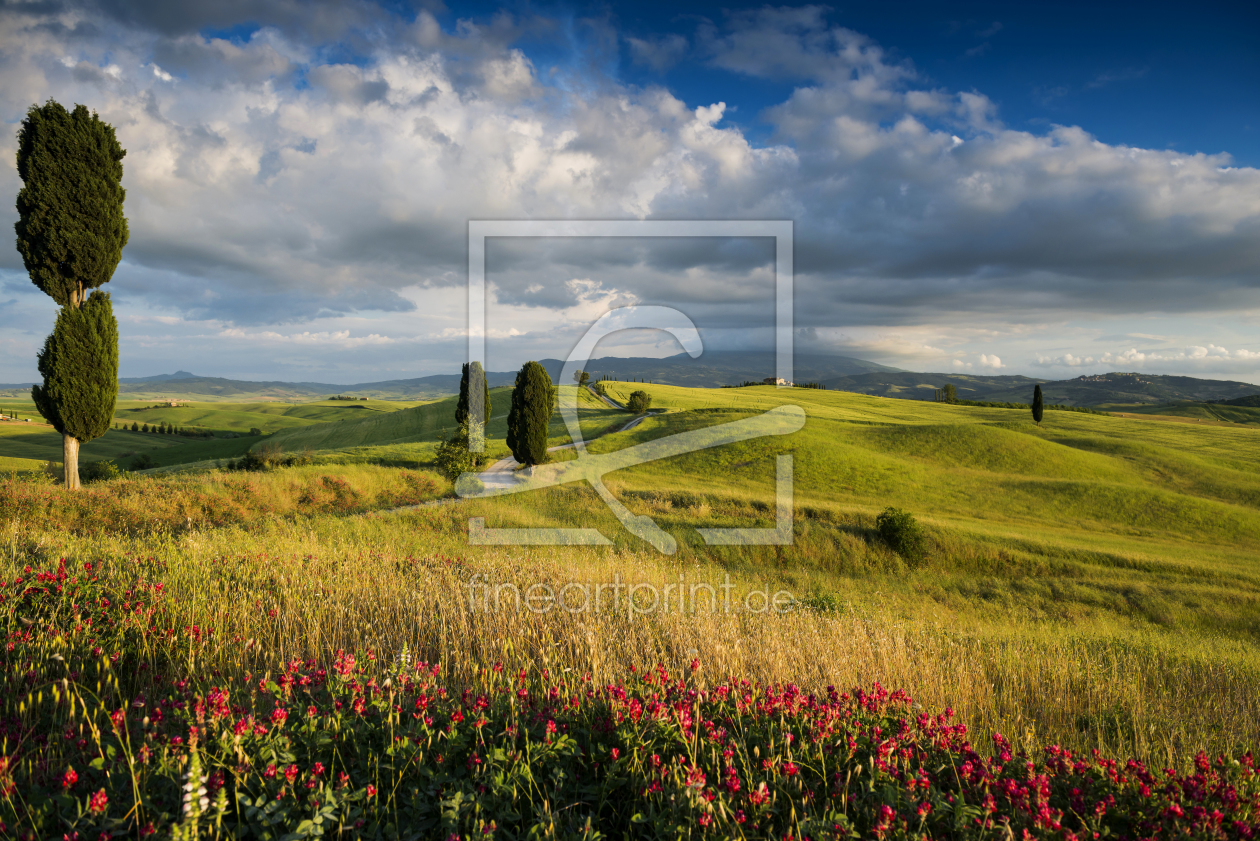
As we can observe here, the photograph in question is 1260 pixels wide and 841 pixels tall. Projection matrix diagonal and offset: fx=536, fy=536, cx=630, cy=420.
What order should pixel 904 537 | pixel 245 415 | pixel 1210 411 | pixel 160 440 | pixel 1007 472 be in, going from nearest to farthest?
pixel 904 537 < pixel 1007 472 < pixel 160 440 < pixel 1210 411 < pixel 245 415

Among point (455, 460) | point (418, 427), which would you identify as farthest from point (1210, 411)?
point (418, 427)

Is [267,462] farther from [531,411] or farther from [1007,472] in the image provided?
[1007,472]

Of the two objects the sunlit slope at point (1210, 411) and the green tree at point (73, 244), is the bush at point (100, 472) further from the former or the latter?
the sunlit slope at point (1210, 411)

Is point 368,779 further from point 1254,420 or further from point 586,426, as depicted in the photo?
point 1254,420

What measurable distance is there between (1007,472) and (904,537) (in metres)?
26.9

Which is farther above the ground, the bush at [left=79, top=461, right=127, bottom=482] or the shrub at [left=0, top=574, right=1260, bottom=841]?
the shrub at [left=0, top=574, right=1260, bottom=841]

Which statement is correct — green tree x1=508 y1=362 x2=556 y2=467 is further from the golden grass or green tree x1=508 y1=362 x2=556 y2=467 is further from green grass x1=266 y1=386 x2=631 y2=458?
the golden grass

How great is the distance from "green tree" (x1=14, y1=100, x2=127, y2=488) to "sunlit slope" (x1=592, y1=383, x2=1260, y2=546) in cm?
2477

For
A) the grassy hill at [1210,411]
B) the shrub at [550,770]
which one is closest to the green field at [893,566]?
the shrub at [550,770]

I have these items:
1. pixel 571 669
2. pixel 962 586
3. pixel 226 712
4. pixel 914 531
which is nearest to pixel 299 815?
pixel 226 712

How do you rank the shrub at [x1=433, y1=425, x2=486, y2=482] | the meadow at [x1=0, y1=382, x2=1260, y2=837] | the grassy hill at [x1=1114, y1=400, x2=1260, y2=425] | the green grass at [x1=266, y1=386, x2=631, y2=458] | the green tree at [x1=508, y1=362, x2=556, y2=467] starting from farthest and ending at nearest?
the grassy hill at [x1=1114, y1=400, x2=1260, y2=425] < the green grass at [x1=266, y1=386, x2=631, y2=458] < the green tree at [x1=508, y1=362, x2=556, y2=467] < the shrub at [x1=433, y1=425, x2=486, y2=482] < the meadow at [x1=0, y1=382, x2=1260, y2=837]

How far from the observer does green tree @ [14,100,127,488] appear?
56.9ft

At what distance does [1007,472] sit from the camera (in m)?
41.2

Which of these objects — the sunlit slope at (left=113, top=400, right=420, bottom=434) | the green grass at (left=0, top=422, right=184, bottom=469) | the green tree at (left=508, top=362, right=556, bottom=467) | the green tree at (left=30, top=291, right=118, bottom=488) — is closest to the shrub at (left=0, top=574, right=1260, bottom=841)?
the green tree at (left=30, top=291, right=118, bottom=488)
